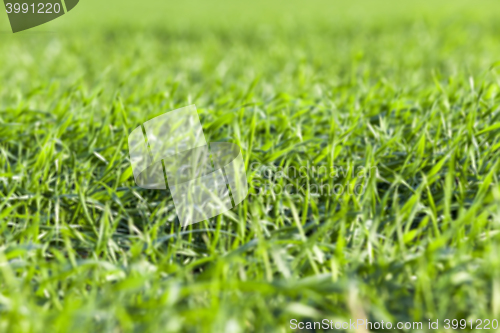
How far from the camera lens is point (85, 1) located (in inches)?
446

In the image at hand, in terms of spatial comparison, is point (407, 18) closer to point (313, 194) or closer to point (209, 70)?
point (209, 70)

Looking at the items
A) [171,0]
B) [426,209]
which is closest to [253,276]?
[426,209]

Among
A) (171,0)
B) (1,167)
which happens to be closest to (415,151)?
(1,167)

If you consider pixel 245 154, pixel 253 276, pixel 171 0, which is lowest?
pixel 253 276

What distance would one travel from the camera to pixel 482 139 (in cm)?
182

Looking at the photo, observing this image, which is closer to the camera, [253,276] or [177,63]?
[253,276]

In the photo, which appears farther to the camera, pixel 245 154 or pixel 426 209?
pixel 245 154

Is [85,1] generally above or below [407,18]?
above

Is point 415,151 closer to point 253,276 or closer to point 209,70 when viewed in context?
point 253,276

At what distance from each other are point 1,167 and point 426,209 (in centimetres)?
163

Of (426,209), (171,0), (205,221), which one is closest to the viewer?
(426,209)

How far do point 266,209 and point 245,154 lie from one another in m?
0.28

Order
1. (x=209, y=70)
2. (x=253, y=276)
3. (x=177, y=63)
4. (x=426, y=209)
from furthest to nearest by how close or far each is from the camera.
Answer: (x=177, y=63), (x=209, y=70), (x=426, y=209), (x=253, y=276)

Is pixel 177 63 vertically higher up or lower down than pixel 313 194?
higher up
